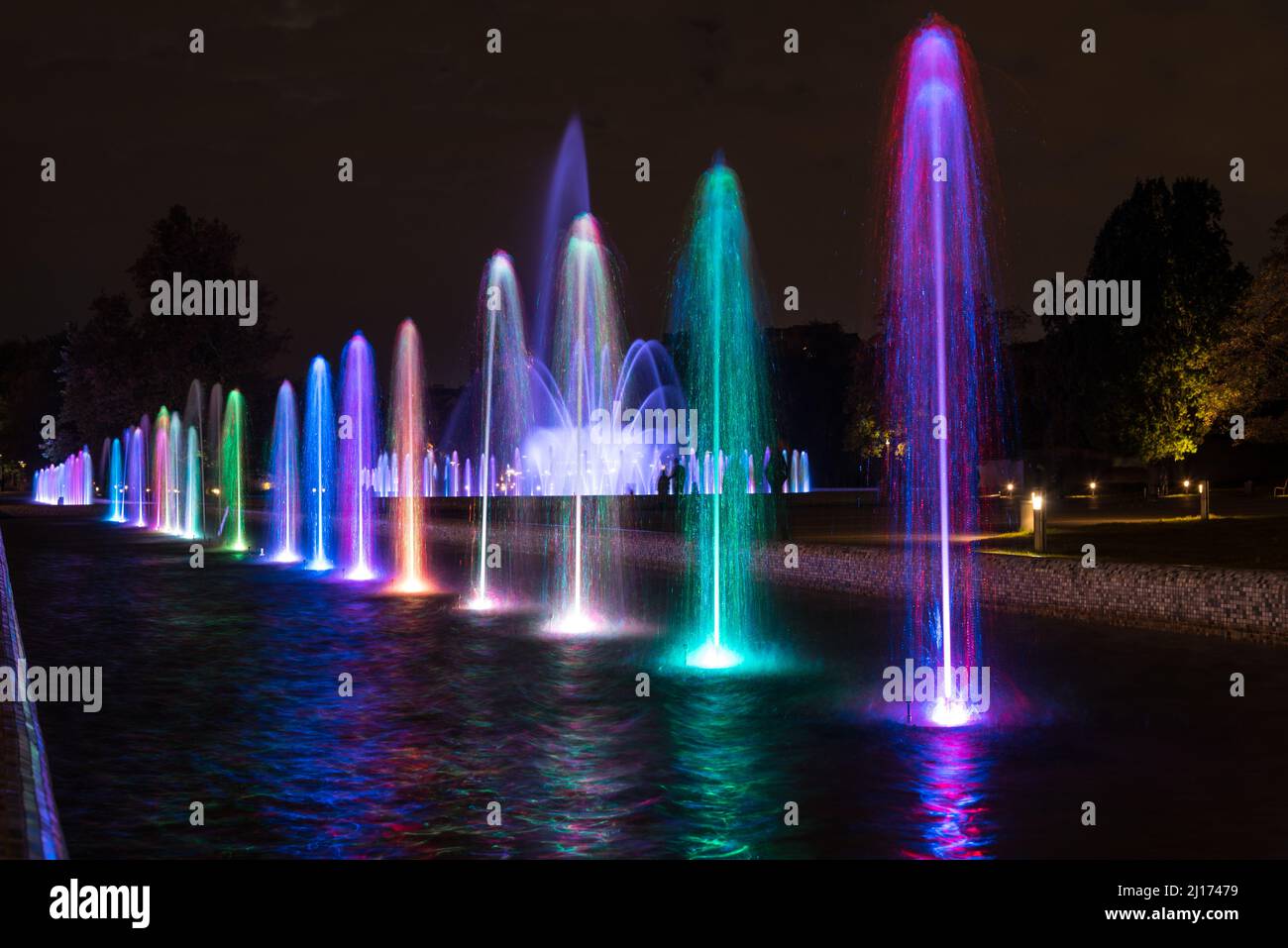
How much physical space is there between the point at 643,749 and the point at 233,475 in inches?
2206

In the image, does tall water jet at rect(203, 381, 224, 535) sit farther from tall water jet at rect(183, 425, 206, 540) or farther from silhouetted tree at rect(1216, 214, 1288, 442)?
silhouetted tree at rect(1216, 214, 1288, 442)

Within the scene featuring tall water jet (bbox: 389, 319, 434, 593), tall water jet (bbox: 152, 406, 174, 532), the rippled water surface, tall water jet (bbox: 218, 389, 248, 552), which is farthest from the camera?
tall water jet (bbox: 152, 406, 174, 532)

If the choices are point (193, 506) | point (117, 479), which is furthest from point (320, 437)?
point (117, 479)

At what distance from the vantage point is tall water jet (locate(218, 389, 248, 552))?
42.8 meters

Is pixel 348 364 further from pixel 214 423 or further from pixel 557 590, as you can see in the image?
pixel 214 423

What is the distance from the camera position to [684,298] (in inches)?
669

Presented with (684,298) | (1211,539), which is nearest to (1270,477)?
(1211,539)

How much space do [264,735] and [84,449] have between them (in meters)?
79.0

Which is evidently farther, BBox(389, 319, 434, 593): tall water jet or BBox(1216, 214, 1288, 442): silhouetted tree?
BBox(389, 319, 434, 593): tall water jet

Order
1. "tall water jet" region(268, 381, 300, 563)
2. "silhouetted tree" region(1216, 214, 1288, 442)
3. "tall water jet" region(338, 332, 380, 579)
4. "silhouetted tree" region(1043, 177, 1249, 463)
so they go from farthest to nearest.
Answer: "silhouetted tree" region(1043, 177, 1249, 463) → "tall water jet" region(268, 381, 300, 563) → "tall water jet" region(338, 332, 380, 579) → "silhouetted tree" region(1216, 214, 1288, 442)

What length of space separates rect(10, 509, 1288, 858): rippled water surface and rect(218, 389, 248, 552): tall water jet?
80.5 ft

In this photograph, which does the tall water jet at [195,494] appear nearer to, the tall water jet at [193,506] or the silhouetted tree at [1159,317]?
the tall water jet at [193,506]

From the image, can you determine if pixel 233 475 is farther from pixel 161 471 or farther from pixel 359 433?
pixel 359 433

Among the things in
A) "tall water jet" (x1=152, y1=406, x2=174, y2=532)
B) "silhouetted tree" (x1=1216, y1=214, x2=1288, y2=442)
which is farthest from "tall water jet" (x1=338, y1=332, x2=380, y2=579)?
"silhouetted tree" (x1=1216, y1=214, x2=1288, y2=442)
